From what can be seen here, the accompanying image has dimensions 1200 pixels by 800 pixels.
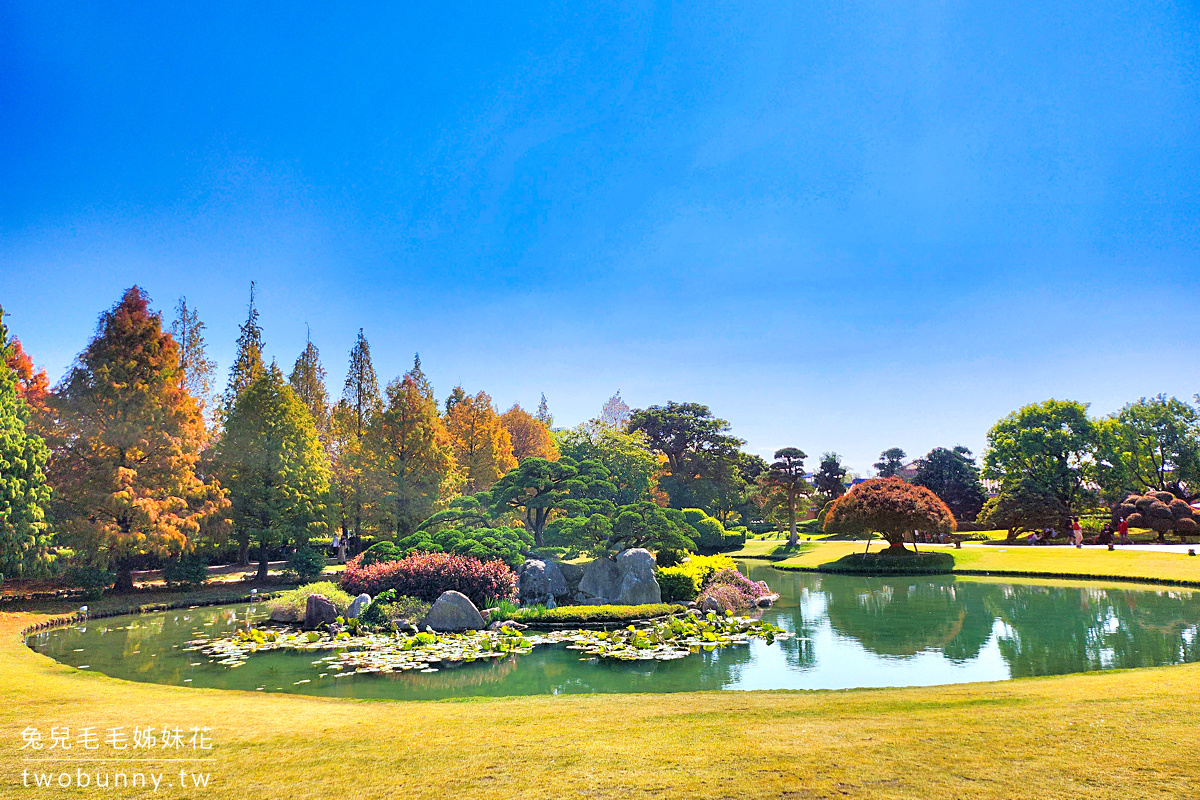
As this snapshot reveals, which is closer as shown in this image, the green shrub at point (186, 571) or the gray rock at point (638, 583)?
the gray rock at point (638, 583)

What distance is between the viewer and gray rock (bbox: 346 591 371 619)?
16.9 metres

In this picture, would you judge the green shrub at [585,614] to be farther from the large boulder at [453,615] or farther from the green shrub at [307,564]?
the green shrub at [307,564]

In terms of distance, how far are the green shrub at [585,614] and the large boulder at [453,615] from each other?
3.75ft

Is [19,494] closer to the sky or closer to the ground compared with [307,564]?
closer to the sky

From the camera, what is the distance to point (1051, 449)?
43750mm

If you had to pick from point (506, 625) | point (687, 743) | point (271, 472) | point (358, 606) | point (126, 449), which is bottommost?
point (506, 625)

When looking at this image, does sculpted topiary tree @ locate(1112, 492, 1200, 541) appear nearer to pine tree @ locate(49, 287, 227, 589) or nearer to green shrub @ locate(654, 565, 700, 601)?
green shrub @ locate(654, 565, 700, 601)

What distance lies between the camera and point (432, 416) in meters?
33.9

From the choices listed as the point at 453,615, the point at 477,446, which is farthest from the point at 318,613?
the point at 477,446

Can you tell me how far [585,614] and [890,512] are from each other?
20014 millimetres

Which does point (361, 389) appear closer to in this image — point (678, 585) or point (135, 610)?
point (135, 610)

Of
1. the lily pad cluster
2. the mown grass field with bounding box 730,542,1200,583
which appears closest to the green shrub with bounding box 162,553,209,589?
the lily pad cluster

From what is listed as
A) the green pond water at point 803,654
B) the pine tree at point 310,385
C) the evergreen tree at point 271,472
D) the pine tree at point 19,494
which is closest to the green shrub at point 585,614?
the green pond water at point 803,654

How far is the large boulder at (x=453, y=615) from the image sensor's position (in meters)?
16.4
